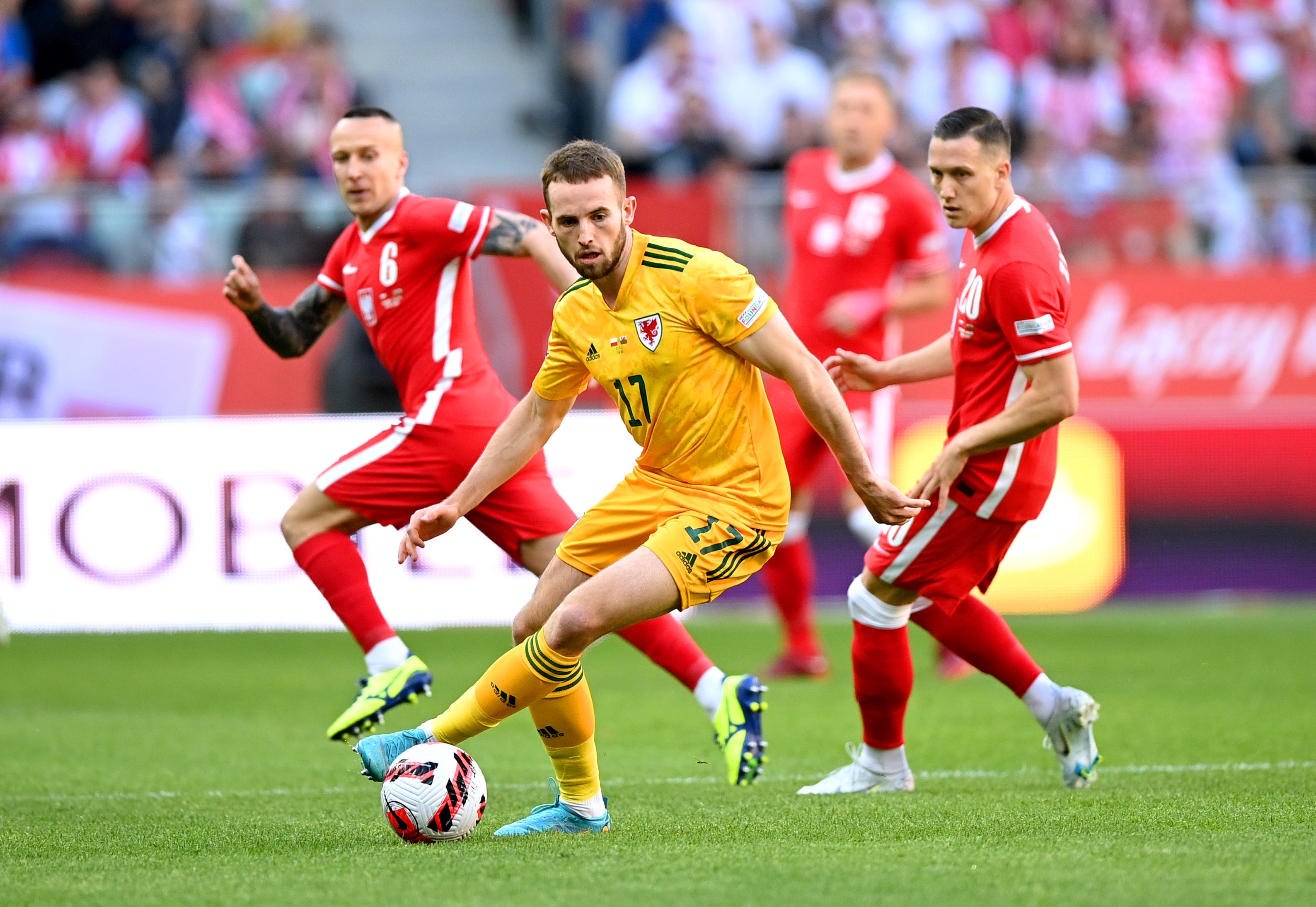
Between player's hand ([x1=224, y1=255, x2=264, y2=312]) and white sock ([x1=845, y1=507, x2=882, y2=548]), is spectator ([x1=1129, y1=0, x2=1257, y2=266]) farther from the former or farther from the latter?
player's hand ([x1=224, y1=255, x2=264, y2=312])

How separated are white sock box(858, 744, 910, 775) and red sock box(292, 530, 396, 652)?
183 cm

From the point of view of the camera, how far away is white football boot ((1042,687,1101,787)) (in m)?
5.87

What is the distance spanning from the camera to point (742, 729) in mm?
5809

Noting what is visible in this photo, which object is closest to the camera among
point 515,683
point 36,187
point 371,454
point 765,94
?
point 515,683

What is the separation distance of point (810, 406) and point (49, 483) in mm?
7144

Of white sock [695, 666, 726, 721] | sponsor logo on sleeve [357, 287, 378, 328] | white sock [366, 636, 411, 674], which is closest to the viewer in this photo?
white sock [695, 666, 726, 721]

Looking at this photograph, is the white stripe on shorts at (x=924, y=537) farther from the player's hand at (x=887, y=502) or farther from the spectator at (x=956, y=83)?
the spectator at (x=956, y=83)

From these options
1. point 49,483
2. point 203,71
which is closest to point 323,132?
point 203,71

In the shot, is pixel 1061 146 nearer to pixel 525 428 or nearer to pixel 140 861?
pixel 525 428

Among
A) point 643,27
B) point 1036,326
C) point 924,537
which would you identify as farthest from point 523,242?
point 643,27

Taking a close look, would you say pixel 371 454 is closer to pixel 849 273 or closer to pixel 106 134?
pixel 849 273

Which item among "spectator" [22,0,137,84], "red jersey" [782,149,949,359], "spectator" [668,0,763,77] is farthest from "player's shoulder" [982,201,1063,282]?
"spectator" [22,0,137,84]

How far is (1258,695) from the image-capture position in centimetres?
822

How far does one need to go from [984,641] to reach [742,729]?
34.9 inches
